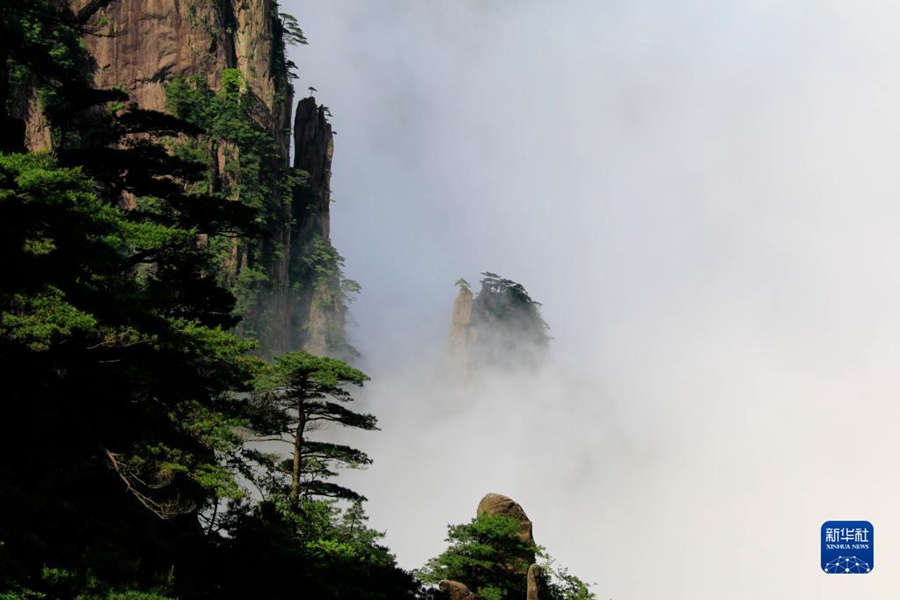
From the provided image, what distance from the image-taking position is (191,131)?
1309 inches

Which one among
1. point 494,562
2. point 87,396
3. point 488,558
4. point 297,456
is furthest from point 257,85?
point 87,396

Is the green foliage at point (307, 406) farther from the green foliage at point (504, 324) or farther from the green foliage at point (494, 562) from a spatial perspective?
the green foliage at point (504, 324)

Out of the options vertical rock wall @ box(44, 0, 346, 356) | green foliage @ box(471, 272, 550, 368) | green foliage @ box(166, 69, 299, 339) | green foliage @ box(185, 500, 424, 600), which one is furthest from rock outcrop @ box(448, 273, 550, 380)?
green foliage @ box(185, 500, 424, 600)

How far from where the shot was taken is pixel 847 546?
25797mm

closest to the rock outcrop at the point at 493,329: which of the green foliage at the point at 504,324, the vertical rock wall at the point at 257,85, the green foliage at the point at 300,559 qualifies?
the green foliage at the point at 504,324

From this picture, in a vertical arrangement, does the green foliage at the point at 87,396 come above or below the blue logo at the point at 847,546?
above

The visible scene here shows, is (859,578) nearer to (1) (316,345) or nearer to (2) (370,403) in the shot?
(2) (370,403)

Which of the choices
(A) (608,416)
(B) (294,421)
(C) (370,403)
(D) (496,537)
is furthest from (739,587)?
(B) (294,421)

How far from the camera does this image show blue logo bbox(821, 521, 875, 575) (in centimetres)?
2516

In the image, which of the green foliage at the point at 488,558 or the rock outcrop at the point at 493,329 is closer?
the green foliage at the point at 488,558

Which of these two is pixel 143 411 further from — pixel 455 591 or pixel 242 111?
pixel 242 111

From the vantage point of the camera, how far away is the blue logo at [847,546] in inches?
990

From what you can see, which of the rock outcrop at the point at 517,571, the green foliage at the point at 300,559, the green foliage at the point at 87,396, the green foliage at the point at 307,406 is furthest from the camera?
the rock outcrop at the point at 517,571

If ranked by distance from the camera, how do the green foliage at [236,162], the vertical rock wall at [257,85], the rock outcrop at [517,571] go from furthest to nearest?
1. the green foliage at [236,162]
2. the vertical rock wall at [257,85]
3. the rock outcrop at [517,571]
